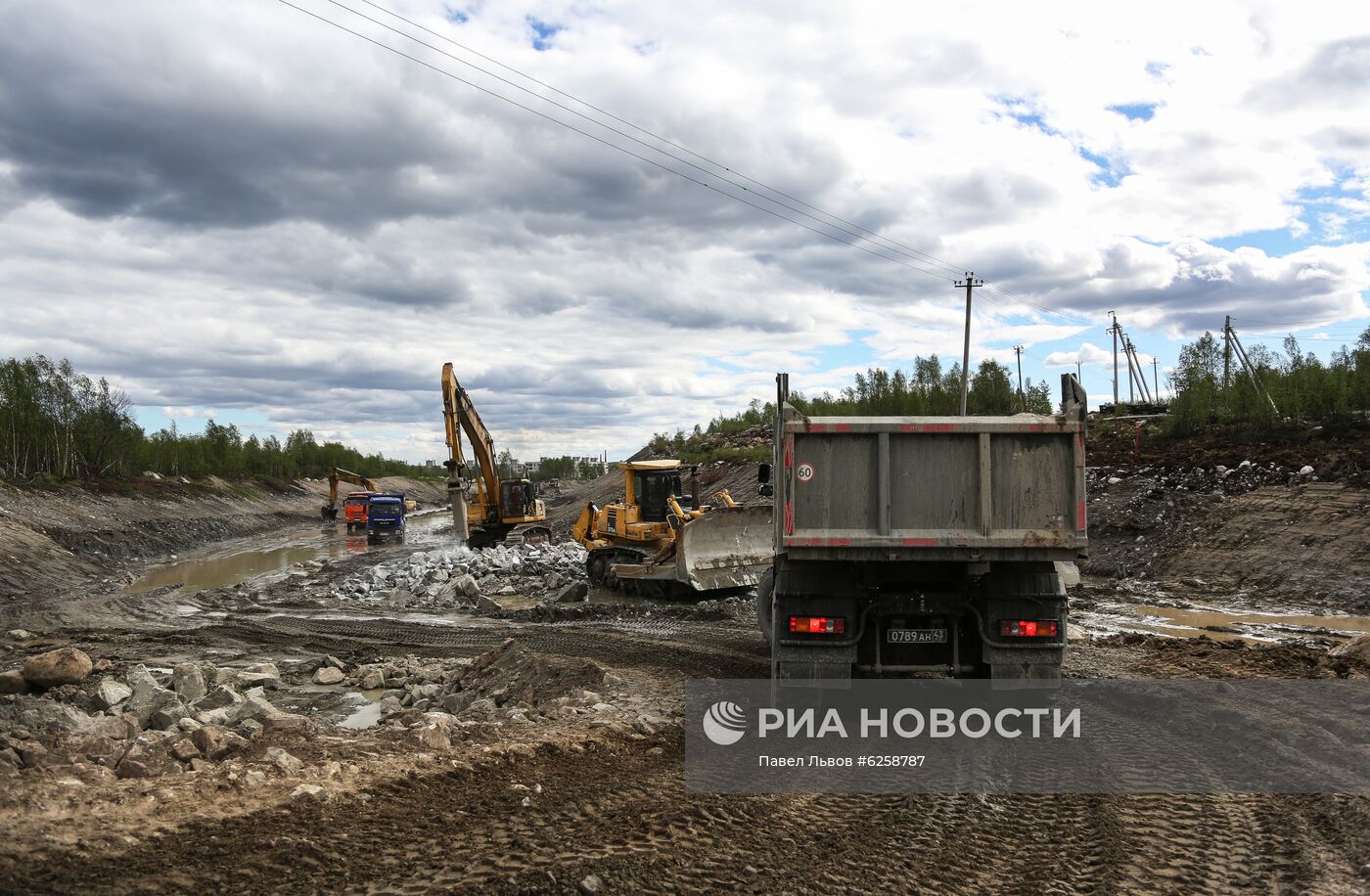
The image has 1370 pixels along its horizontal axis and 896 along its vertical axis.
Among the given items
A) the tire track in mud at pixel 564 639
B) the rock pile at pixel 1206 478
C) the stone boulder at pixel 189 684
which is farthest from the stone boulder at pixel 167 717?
the rock pile at pixel 1206 478

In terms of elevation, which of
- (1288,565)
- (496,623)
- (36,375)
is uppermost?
(36,375)

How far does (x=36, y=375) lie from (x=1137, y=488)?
53.8 m

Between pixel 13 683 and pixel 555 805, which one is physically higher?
pixel 555 805

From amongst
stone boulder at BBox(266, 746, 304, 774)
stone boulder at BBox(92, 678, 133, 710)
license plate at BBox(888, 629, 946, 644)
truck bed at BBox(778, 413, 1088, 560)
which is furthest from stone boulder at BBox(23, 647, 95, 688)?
license plate at BBox(888, 629, 946, 644)

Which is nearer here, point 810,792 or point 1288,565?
→ point 810,792

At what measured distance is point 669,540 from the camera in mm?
17578

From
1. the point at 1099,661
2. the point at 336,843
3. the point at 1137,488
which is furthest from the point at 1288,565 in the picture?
the point at 336,843

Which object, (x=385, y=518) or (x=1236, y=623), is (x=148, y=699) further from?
(x=385, y=518)

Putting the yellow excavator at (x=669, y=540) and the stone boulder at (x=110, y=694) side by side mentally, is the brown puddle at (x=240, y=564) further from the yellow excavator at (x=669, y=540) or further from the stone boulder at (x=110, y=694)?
the stone boulder at (x=110, y=694)

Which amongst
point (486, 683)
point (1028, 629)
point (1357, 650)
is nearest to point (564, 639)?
point (486, 683)

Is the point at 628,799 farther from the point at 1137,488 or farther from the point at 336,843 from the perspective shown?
the point at 1137,488

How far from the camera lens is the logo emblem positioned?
7.21 metres

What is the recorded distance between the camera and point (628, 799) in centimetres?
554

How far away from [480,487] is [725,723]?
2201cm
